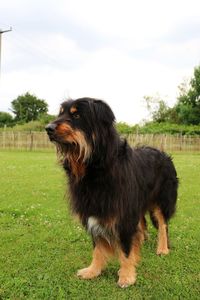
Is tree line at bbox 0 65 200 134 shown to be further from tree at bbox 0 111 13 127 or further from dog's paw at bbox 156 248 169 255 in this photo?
dog's paw at bbox 156 248 169 255

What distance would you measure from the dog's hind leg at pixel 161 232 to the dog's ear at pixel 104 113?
236cm

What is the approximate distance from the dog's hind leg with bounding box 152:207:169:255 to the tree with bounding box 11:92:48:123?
7188 centimetres

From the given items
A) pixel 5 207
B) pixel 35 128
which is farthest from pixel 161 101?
pixel 5 207

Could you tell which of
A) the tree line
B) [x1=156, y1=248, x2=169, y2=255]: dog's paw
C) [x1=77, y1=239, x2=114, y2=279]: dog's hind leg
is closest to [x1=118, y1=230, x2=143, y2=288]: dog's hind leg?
[x1=77, y1=239, x2=114, y2=279]: dog's hind leg

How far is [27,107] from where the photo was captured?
252 feet

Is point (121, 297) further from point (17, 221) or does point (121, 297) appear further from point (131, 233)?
point (17, 221)

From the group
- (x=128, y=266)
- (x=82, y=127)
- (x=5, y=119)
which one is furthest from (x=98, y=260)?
(x=5, y=119)

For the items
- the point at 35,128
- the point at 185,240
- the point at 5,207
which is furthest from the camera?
the point at 35,128

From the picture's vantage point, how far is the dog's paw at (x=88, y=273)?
4.88 metres

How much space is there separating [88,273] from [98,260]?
20cm

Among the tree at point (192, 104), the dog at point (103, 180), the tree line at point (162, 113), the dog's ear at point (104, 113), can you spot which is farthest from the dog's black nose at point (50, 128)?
the tree at point (192, 104)

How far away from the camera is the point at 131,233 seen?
4.71 m

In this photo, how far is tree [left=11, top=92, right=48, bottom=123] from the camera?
76.4 meters

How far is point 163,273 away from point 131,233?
80 centimetres
